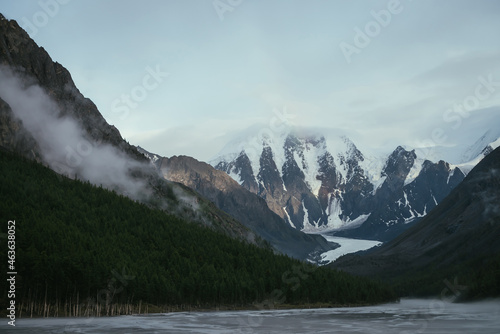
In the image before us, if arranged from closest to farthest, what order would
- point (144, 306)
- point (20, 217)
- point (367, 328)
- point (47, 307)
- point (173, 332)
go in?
point (173, 332) → point (367, 328) → point (47, 307) → point (144, 306) → point (20, 217)

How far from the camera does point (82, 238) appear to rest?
196 m

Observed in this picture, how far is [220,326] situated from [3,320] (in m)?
45.8

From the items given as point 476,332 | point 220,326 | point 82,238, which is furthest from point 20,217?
point 476,332

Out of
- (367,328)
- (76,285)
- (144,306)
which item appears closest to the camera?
(367,328)

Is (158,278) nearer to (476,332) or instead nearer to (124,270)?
(124,270)

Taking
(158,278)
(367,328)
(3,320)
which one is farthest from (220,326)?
(158,278)

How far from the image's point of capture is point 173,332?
11181 cm

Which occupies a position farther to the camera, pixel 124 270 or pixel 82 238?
pixel 82 238

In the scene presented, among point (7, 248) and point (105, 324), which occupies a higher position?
point (7, 248)

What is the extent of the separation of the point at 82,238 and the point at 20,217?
20061 millimetres

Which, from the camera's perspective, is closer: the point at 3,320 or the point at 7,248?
the point at 3,320

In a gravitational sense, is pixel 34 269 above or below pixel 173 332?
above

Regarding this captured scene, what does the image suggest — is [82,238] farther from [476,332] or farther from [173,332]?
[476,332]

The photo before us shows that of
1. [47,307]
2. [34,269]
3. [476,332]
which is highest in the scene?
[34,269]
